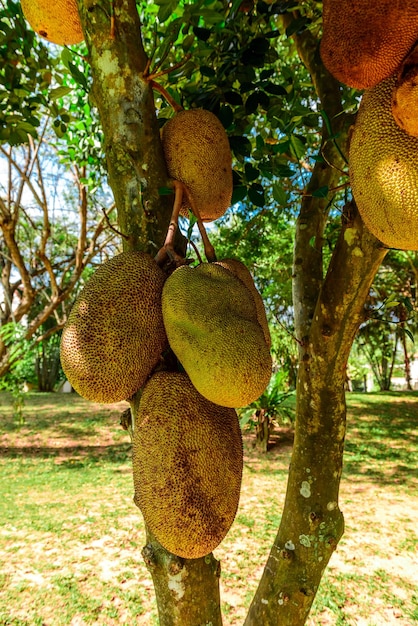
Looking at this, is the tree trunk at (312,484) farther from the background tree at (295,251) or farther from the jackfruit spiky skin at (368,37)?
the jackfruit spiky skin at (368,37)

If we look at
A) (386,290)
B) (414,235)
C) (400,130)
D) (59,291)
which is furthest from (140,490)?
(386,290)

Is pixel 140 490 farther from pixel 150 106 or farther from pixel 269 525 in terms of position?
pixel 269 525

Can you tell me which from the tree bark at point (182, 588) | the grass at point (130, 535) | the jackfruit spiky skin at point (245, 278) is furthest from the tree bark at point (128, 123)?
the grass at point (130, 535)

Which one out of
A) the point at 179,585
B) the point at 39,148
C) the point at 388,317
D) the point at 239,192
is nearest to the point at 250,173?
the point at 239,192

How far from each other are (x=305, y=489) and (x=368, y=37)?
1.13 meters

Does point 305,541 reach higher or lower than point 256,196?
lower

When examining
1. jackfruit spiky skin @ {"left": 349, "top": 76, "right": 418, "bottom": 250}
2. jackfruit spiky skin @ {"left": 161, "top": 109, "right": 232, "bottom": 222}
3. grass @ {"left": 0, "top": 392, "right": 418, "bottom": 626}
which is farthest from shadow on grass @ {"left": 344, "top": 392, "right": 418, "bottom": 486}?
jackfruit spiky skin @ {"left": 349, "top": 76, "right": 418, "bottom": 250}

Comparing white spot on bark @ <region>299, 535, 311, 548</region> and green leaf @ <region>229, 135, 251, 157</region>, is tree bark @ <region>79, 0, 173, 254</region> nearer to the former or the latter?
green leaf @ <region>229, 135, 251, 157</region>

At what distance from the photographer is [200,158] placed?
115 centimetres

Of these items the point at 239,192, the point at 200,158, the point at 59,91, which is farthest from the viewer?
the point at 59,91

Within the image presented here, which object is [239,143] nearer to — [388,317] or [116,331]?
[116,331]

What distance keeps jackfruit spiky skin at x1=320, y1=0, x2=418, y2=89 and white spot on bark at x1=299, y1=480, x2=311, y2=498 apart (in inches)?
40.9

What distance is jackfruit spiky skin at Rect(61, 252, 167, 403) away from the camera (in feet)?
2.97

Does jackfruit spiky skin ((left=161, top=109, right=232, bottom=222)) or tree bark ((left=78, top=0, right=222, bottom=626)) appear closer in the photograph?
tree bark ((left=78, top=0, right=222, bottom=626))
